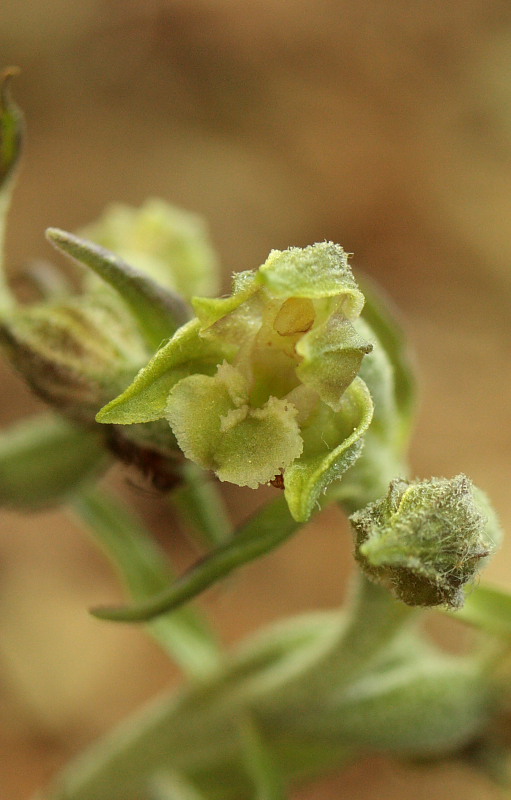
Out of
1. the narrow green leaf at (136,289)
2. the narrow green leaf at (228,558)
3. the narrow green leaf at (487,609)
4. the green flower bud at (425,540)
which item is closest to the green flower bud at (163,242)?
the narrow green leaf at (136,289)

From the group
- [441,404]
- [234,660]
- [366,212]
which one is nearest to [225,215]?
[366,212]

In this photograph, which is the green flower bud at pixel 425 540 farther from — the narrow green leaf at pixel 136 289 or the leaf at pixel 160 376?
the narrow green leaf at pixel 136 289

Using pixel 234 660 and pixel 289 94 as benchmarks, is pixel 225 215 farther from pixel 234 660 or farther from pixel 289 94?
pixel 234 660

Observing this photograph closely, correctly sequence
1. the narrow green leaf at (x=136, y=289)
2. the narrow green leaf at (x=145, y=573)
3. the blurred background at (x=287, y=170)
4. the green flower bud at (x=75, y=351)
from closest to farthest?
the narrow green leaf at (x=136, y=289)
the green flower bud at (x=75, y=351)
the narrow green leaf at (x=145, y=573)
the blurred background at (x=287, y=170)

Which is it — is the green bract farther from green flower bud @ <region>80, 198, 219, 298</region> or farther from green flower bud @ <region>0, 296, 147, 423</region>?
green flower bud @ <region>80, 198, 219, 298</region>

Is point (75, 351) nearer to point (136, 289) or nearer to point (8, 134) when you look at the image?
point (136, 289)
